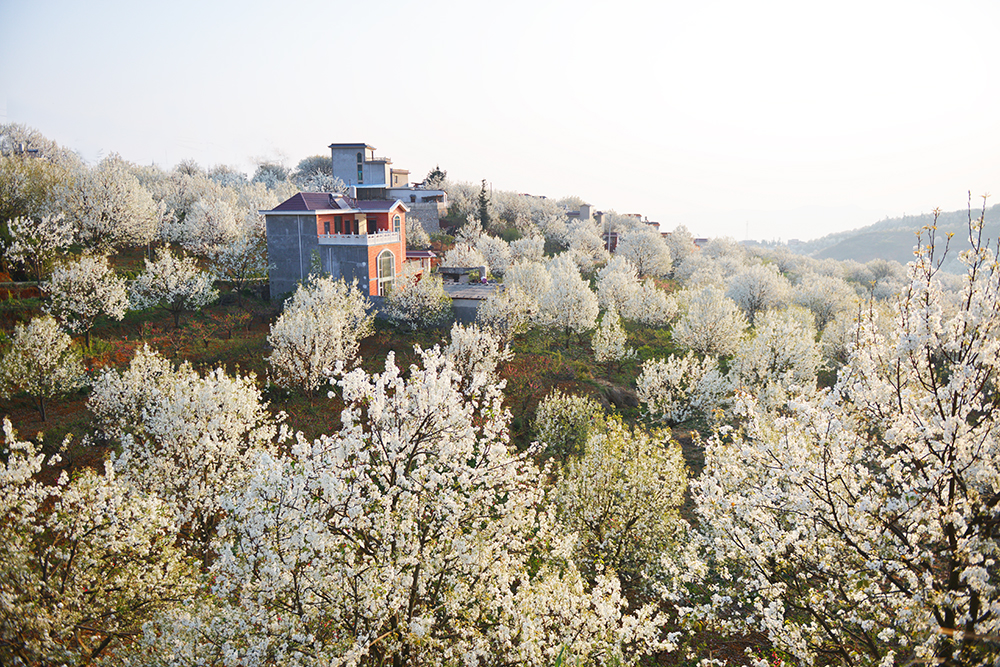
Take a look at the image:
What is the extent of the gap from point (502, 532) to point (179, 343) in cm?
3761

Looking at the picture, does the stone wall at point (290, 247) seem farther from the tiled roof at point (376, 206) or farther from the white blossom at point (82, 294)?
the white blossom at point (82, 294)

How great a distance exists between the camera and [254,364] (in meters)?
37.6

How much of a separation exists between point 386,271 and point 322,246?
6053 mm

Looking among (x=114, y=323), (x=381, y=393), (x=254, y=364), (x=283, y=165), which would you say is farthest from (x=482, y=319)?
(x=283, y=165)

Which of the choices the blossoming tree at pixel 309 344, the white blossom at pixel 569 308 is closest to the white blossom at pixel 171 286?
the blossoming tree at pixel 309 344

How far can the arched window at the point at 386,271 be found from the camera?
47.5 m

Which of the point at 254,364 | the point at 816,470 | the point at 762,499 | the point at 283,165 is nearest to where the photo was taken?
the point at 816,470

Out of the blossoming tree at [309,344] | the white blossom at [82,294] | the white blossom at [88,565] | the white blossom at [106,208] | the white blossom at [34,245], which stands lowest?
the white blossom at [88,565]

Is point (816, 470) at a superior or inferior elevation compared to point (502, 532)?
superior

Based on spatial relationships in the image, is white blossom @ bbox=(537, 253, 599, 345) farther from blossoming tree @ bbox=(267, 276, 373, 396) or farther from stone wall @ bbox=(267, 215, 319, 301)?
stone wall @ bbox=(267, 215, 319, 301)

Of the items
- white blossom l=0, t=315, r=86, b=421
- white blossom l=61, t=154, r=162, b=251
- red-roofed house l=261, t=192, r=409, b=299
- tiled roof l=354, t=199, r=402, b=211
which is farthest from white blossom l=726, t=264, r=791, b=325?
white blossom l=61, t=154, r=162, b=251

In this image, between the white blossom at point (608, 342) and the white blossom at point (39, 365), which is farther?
the white blossom at point (608, 342)

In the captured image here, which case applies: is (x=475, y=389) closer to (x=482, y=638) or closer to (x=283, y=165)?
(x=482, y=638)

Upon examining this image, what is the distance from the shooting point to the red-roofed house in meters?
46.1
